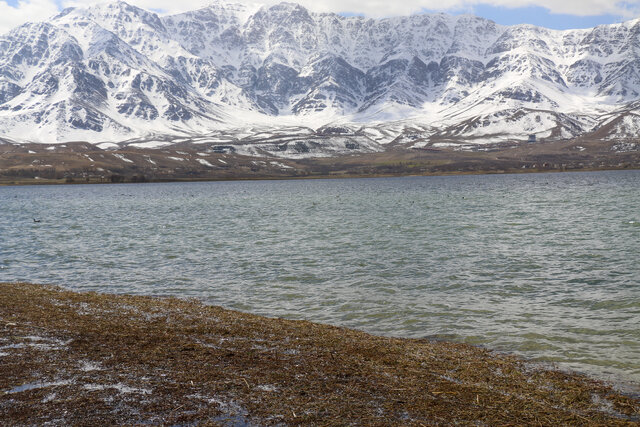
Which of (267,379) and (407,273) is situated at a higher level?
(267,379)

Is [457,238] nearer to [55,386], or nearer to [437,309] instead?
[437,309]

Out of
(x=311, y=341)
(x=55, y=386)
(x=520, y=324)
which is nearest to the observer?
(x=55, y=386)

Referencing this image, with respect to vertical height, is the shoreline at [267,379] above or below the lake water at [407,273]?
above

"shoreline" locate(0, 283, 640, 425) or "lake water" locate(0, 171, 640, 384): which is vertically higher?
"shoreline" locate(0, 283, 640, 425)

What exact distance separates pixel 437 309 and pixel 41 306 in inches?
718

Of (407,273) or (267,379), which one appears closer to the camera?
(267,379)

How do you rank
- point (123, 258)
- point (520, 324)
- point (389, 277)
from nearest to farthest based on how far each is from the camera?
point (520, 324), point (389, 277), point (123, 258)

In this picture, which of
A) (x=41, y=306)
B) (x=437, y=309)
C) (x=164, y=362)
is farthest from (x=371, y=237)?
(x=164, y=362)

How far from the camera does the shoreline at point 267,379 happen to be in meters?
12.5

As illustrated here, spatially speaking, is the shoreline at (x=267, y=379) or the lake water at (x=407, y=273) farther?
the lake water at (x=407, y=273)

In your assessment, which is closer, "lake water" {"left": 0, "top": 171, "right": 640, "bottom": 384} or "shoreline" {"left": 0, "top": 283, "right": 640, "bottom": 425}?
"shoreline" {"left": 0, "top": 283, "right": 640, "bottom": 425}

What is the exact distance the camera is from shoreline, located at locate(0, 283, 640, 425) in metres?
12.5

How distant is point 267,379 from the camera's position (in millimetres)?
14812

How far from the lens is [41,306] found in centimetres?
2436
